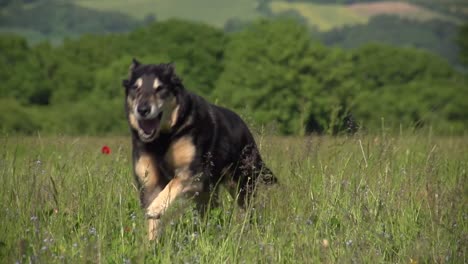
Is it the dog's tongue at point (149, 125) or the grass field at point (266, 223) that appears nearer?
the grass field at point (266, 223)

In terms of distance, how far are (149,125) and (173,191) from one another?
72 cm

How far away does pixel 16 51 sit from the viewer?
9731cm

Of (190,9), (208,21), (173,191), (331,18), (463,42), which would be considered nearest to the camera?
(173,191)

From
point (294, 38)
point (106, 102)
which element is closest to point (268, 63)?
point (294, 38)

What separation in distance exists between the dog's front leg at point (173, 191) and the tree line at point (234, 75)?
172 ft

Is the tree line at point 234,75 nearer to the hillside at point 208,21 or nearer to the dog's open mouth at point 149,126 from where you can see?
the dog's open mouth at point 149,126

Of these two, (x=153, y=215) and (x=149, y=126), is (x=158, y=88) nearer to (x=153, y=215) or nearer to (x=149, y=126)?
(x=149, y=126)

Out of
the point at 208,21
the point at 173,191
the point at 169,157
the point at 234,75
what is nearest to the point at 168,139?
the point at 169,157

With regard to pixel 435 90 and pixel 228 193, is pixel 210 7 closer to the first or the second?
pixel 435 90

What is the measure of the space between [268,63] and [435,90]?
2340 centimetres

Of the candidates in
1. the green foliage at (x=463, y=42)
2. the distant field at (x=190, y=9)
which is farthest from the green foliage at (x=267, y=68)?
the distant field at (x=190, y=9)

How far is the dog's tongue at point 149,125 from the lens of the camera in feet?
24.4

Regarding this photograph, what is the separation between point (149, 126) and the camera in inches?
294

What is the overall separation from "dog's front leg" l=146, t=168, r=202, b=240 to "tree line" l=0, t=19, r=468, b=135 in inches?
2069
